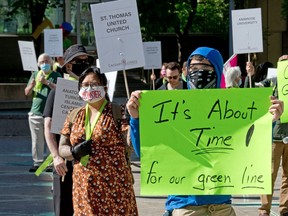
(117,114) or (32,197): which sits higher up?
(117,114)

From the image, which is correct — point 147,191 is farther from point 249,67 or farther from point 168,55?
point 168,55

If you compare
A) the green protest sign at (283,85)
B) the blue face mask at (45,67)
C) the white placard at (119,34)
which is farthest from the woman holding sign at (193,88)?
the blue face mask at (45,67)

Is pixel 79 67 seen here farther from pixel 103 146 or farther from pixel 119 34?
pixel 103 146

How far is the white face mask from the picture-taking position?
6.32m

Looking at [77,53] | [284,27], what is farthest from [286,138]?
[284,27]

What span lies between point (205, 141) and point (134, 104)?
17.5 inches

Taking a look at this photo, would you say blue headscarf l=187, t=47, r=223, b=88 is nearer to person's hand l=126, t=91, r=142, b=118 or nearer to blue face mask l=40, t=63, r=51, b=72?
person's hand l=126, t=91, r=142, b=118

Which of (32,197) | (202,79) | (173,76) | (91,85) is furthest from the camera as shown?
(32,197)

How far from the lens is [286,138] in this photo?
9.72 meters

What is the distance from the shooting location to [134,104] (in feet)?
17.4

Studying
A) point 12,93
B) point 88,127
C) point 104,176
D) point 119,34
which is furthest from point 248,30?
point 12,93

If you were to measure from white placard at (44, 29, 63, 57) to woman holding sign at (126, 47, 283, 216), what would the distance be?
10.8 metres

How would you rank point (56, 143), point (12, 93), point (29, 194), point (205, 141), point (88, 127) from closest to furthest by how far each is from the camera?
point (205, 141), point (88, 127), point (56, 143), point (29, 194), point (12, 93)

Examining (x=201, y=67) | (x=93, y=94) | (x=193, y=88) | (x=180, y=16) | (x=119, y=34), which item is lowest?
(x=180, y=16)
